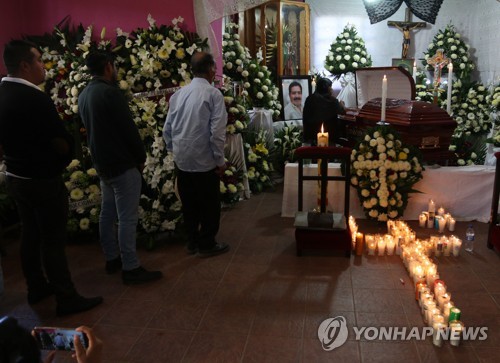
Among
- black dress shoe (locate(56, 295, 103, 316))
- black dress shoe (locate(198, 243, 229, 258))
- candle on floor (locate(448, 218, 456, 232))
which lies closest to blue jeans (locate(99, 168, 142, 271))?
black dress shoe (locate(56, 295, 103, 316))

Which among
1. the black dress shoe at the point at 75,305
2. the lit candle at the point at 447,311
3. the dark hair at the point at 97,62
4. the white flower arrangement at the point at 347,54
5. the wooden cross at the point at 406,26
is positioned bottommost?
the black dress shoe at the point at 75,305

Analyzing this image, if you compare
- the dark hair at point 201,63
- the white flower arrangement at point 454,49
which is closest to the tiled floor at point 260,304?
the dark hair at point 201,63

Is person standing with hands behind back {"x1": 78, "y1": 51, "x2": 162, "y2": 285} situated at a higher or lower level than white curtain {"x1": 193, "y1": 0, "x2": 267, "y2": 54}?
lower

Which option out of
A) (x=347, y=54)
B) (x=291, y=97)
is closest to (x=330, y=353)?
(x=291, y=97)

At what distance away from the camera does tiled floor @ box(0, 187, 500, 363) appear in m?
2.60

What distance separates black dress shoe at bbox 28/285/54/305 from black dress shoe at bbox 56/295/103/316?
287 mm

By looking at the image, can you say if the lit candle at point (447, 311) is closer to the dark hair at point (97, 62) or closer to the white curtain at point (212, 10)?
the dark hair at point (97, 62)

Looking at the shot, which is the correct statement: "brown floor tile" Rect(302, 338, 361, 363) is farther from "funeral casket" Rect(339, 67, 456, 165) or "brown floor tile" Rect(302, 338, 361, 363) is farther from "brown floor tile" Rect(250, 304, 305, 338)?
"funeral casket" Rect(339, 67, 456, 165)

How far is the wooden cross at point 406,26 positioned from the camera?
348 inches

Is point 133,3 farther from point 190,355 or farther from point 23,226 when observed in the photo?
point 190,355

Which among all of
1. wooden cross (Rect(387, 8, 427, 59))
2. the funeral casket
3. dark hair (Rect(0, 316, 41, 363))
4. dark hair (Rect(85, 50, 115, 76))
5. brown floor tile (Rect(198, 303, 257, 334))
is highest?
wooden cross (Rect(387, 8, 427, 59))

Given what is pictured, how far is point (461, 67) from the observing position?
7.80 m

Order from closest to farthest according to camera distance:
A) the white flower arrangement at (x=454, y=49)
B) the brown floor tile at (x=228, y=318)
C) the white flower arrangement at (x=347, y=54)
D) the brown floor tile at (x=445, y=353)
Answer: the brown floor tile at (x=445, y=353)
the brown floor tile at (x=228, y=318)
the white flower arrangement at (x=454, y=49)
the white flower arrangement at (x=347, y=54)

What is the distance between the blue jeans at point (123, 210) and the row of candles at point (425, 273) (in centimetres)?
186
